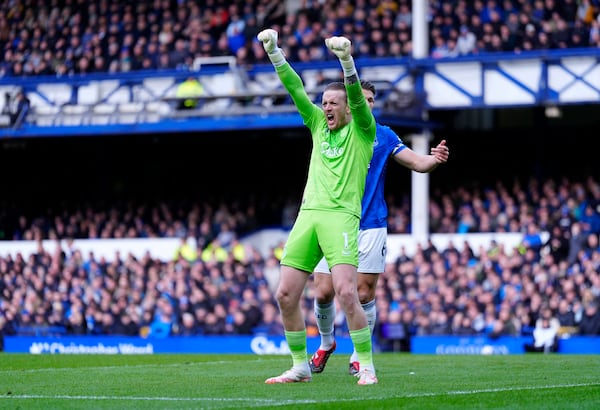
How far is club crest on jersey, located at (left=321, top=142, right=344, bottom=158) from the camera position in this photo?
10.2 metres

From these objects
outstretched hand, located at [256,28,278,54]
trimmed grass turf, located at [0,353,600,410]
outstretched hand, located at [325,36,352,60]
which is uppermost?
outstretched hand, located at [256,28,278,54]

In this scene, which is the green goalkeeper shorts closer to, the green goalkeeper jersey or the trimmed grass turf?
the green goalkeeper jersey

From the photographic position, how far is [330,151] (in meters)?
10.2

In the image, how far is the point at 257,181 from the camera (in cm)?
3044

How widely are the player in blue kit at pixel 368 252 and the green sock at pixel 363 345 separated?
38.0 inches

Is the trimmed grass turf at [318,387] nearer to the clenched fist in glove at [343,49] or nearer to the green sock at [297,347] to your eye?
the green sock at [297,347]

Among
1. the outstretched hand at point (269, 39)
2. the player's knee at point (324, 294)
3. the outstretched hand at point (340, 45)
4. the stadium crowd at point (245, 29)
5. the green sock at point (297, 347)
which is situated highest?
the stadium crowd at point (245, 29)

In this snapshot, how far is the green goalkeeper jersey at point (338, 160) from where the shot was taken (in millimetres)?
10172

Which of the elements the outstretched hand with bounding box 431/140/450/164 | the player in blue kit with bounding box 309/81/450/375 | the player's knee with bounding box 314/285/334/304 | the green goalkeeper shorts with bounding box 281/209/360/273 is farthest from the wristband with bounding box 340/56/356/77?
the player's knee with bounding box 314/285/334/304

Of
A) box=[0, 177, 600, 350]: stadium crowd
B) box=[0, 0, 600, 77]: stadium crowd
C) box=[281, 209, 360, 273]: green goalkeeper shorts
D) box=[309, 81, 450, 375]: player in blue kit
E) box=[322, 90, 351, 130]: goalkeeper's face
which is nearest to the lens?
box=[281, 209, 360, 273]: green goalkeeper shorts

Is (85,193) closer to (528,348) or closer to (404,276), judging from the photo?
(404,276)

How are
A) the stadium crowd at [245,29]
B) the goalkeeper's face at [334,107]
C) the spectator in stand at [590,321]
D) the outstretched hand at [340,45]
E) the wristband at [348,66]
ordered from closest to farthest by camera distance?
the outstretched hand at [340,45], the wristband at [348,66], the goalkeeper's face at [334,107], the spectator in stand at [590,321], the stadium crowd at [245,29]

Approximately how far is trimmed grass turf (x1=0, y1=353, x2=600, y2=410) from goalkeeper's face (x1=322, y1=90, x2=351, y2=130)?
6.79 ft

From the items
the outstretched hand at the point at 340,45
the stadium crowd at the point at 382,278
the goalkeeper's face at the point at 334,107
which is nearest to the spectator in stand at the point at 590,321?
the stadium crowd at the point at 382,278
